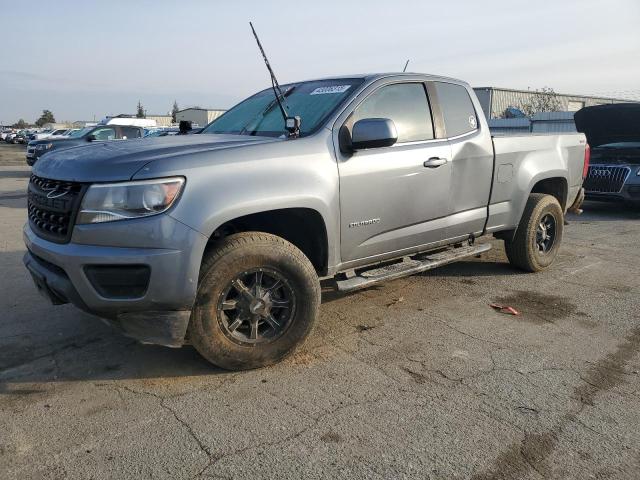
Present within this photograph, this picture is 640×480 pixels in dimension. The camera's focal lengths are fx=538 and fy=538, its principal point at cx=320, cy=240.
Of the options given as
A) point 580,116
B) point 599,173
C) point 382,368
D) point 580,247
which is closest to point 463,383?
point 382,368

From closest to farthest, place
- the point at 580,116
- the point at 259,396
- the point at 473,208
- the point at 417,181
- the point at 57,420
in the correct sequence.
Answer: the point at 57,420
the point at 259,396
the point at 417,181
the point at 473,208
the point at 580,116

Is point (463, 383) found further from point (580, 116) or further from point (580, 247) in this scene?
point (580, 116)

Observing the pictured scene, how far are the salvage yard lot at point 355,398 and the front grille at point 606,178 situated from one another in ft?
18.5

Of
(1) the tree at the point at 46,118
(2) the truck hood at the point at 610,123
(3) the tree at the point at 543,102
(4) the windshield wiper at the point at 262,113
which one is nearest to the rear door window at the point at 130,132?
(2) the truck hood at the point at 610,123

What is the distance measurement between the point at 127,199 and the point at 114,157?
33 cm

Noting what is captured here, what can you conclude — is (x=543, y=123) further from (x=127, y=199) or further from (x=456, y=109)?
(x=127, y=199)

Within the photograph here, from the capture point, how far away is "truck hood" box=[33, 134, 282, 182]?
300 cm

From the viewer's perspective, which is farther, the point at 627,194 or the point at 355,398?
the point at 627,194

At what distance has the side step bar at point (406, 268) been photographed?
3939 millimetres

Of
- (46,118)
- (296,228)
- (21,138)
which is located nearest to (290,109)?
(296,228)

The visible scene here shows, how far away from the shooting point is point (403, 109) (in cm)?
435

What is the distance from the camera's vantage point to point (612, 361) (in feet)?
12.0

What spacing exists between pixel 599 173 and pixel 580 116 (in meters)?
1.45

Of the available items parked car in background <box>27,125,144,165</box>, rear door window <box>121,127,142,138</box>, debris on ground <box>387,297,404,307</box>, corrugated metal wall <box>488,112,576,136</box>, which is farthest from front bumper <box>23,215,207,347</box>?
corrugated metal wall <box>488,112,576,136</box>
